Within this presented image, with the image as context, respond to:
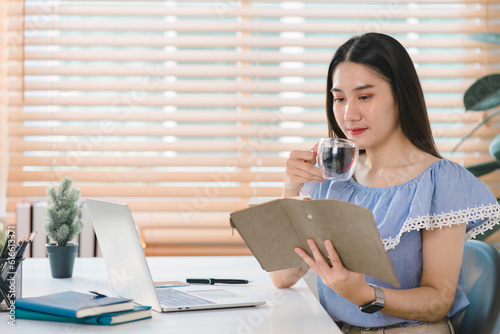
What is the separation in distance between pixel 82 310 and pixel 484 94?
1.90 metres

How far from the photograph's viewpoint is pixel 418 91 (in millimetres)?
1450

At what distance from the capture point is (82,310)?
3.40ft

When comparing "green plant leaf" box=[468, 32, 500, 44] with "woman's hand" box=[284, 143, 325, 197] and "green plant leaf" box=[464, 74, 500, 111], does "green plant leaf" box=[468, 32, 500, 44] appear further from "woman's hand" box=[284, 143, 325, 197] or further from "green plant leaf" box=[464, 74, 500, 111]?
"woman's hand" box=[284, 143, 325, 197]

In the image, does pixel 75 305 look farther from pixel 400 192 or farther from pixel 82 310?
pixel 400 192

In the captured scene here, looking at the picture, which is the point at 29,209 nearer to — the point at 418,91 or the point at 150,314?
the point at 150,314

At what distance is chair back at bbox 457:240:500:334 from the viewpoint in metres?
1.25

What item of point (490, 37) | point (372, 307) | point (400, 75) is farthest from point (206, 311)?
point (490, 37)

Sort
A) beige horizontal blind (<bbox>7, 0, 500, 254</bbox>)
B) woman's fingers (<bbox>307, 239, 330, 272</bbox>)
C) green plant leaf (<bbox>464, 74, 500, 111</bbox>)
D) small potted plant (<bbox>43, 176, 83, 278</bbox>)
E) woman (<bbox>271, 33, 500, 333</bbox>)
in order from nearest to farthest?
woman's fingers (<bbox>307, 239, 330, 272</bbox>) → woman (<bbox>271, 33, 500, 333</bbox>) → small potted plant (<bbox>43, 176, 83, 278</bbox>) → green plant leaf (<bbox>464, 74, 500, 111</bbox>) → beige horizontal blind (<bbox>7, 0, 500, 254</bbox>)

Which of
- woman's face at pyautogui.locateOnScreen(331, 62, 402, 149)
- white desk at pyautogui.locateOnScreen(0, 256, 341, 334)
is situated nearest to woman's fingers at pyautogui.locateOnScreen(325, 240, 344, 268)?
white desk at pyautogui.locateOnScreen(0, 256, 341, 334)

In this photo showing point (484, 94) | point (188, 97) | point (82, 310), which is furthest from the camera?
point (188, 97)

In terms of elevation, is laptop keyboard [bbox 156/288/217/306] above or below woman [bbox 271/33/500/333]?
below

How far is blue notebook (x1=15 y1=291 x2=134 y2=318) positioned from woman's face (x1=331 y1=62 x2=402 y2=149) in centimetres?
75

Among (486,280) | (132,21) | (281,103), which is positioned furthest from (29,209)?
(486,280)

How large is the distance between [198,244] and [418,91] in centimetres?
146
